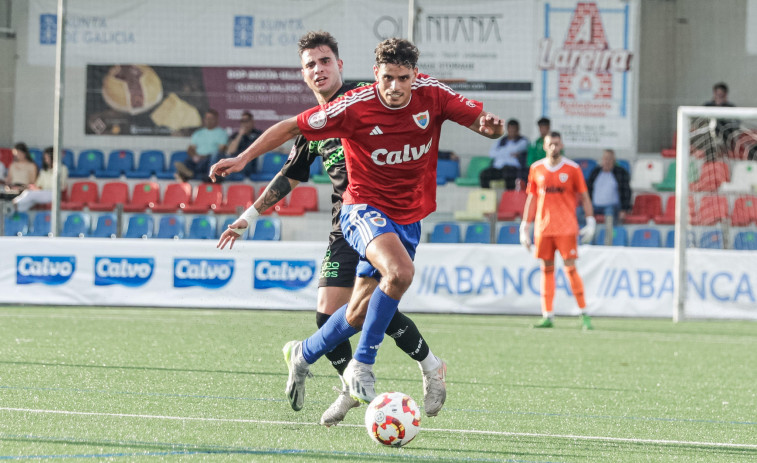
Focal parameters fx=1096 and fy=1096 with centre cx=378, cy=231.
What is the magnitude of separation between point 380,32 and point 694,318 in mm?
8696

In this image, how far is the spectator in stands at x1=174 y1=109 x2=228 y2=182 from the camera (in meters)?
18.5

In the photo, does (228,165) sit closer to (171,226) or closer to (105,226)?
(171,226)

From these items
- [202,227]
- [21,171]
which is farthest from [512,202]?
[21,171]

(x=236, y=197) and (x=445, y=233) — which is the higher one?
(x=236, y=197)

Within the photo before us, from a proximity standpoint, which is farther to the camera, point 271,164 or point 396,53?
point 271,164

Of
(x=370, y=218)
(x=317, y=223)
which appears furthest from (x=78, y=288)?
(x=370, y=218)

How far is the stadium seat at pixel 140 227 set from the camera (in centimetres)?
1730

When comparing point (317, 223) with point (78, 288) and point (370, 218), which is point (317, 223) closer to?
point (78, 288)

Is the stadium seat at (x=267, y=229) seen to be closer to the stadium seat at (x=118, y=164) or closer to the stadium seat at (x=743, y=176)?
the stadium seat at (x=118, y=164)

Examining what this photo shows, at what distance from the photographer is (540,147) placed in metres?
17.8

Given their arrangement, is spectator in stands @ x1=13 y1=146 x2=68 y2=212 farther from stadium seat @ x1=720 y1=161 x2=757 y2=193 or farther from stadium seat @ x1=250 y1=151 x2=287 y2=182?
stadium seat @ x1=720 y1=161 x2=757 y2=193

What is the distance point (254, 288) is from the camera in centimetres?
1385

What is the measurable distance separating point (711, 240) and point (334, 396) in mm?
11218

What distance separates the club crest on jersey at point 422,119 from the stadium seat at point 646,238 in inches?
487
